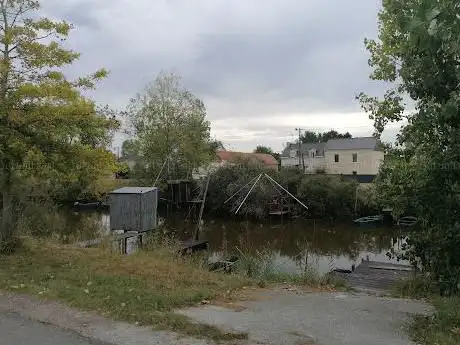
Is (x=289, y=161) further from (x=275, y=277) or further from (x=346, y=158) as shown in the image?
(x=275, y=277)

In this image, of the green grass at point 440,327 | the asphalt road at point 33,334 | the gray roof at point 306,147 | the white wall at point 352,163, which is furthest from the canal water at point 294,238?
the gray roof at point 306,147

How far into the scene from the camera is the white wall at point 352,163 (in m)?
69.4

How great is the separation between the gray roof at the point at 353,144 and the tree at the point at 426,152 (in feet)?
193

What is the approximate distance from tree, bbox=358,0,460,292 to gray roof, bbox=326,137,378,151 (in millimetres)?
58840

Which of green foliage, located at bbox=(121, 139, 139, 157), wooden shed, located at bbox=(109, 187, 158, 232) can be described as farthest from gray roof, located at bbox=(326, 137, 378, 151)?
wooden shed, located at bbox=(109, 187, 158, 232)

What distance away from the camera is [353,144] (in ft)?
238

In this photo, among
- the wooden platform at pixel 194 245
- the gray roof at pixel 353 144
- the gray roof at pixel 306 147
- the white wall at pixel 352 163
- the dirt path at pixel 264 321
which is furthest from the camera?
the gray roof at pixel 306 147

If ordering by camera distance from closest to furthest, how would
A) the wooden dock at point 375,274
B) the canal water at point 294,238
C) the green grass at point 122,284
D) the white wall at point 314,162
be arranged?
1. the green grass at point 122,284
2. the wooden dock at point 375,274
3. the canal water at point 294,238
4. the white wall at point 314,162

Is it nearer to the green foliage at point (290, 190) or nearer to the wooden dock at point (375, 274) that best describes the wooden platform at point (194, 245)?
the wooden dock at point (375, 274)

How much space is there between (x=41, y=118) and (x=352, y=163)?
6477 cm

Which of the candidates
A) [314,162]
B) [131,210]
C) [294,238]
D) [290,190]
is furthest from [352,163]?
[131,210]

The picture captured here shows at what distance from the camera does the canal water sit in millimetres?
29625

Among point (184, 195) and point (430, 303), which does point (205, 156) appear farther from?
point (430, 303)

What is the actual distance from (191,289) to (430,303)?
3.88m
